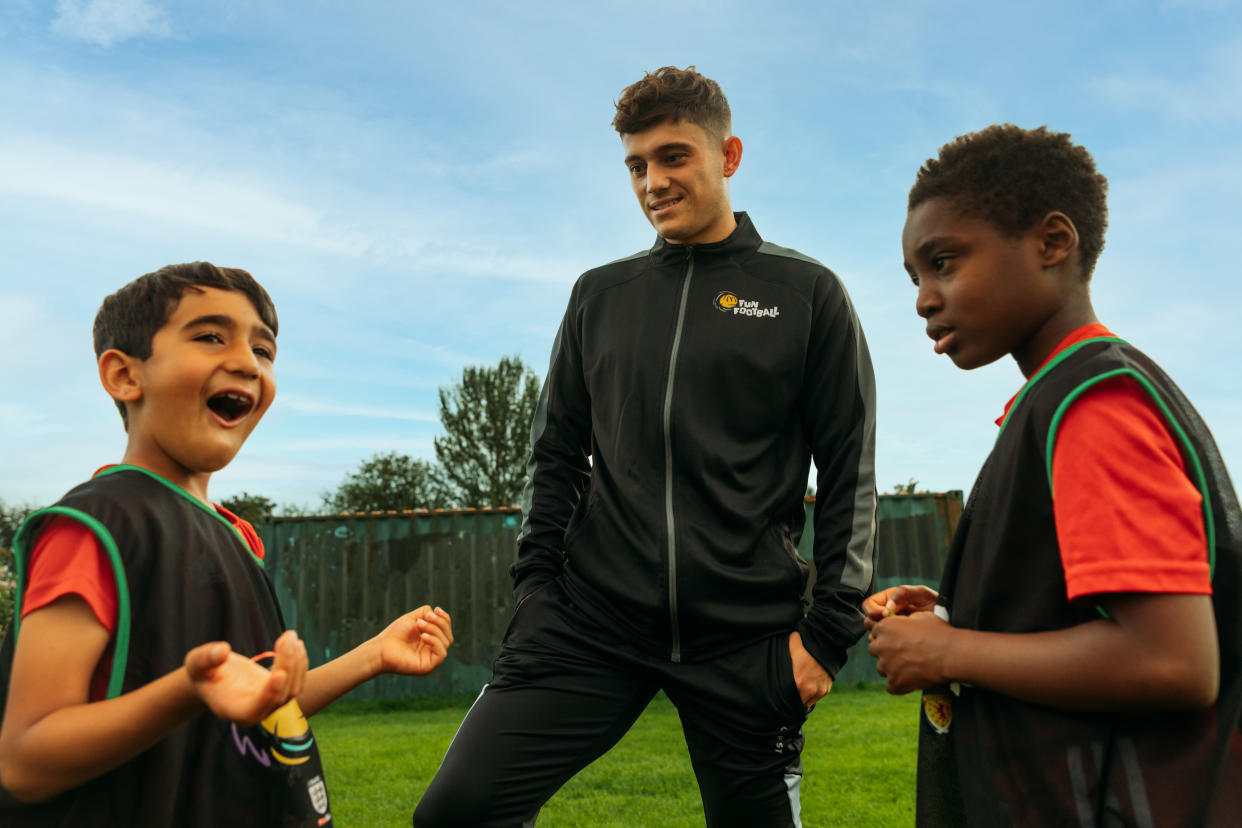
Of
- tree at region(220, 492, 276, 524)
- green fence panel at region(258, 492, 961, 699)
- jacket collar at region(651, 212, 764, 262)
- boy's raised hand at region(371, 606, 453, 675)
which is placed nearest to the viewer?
boy's raised hand at region(371, 606, 453, 675)

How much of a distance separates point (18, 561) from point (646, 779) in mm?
4823

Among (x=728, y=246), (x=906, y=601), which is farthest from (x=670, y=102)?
(x=906, y=601)

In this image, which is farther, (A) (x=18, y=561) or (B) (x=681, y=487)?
(B) (x=681, y=487)

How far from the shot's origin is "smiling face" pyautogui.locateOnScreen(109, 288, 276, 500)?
1.90 m

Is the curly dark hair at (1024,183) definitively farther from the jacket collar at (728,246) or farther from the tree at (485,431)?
the tree at (485,431)

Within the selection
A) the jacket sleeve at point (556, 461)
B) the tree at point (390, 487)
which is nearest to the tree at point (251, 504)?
the tree at point (390, 487)

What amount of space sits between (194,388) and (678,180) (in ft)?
5.35

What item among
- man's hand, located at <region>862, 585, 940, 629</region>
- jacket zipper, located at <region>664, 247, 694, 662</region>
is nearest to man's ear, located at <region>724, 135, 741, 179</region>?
jacket zipper, located at <region>664, 247, 694, 662</region>

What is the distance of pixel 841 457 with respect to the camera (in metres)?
2.84

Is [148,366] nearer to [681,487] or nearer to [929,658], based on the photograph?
[681,487]

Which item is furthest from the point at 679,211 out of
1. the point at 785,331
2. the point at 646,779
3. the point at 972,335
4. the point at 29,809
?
the point at 646,779

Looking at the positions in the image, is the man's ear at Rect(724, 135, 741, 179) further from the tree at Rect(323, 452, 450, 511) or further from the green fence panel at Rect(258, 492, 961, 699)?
the tree at Rect(323, 452, 450, 511)

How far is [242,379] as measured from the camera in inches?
77.5

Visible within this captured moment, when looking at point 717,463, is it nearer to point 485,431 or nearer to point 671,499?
point 671,499
